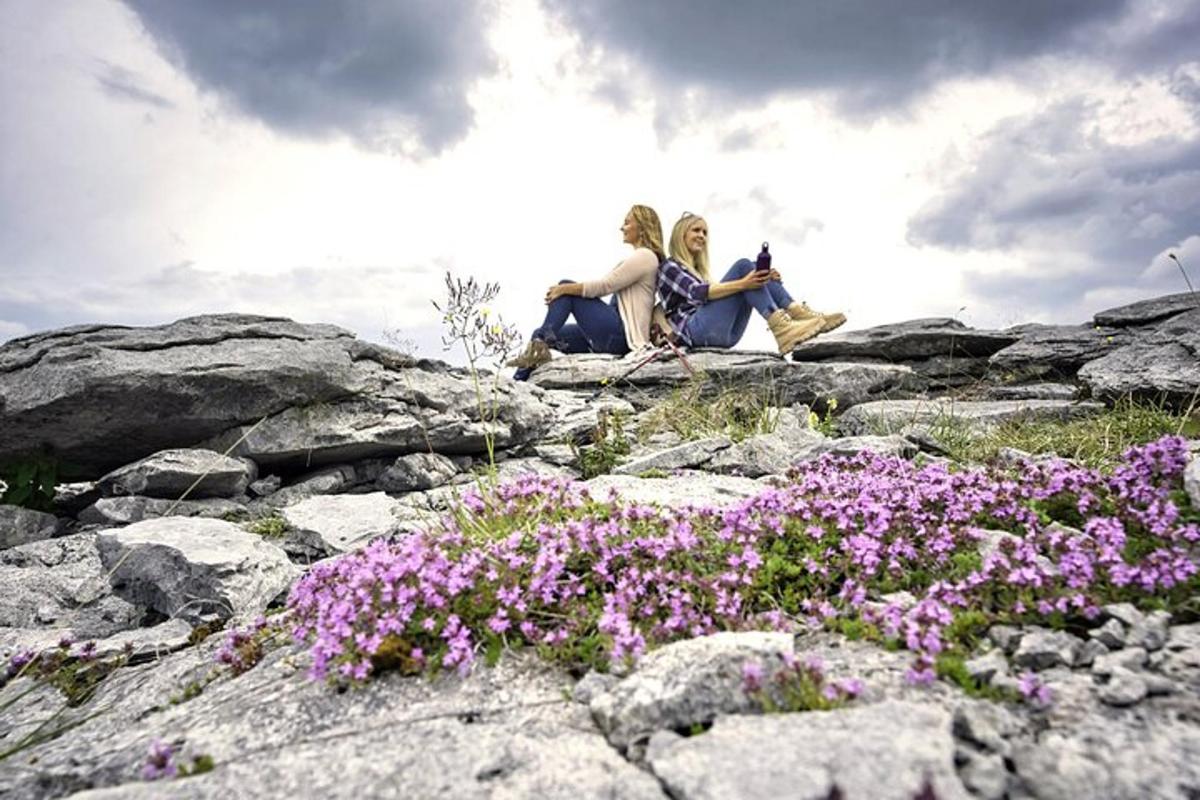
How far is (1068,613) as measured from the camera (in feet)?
10.3

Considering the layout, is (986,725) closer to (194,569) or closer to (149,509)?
(194,569)

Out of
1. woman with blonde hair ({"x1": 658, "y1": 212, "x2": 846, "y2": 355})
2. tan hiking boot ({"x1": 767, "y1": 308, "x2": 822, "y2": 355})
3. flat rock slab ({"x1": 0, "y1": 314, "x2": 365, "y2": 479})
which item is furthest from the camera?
woman with blonde hair ({"x1": 658, "y1": 212, "x2": 846, "y2": 355})

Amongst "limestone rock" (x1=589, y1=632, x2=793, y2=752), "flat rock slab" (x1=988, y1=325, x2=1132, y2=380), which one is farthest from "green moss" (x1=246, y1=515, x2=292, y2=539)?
"flat rock slab" (x1=988, y1=325, x2=1132, y2=380)

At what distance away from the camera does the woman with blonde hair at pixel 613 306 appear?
1484cm

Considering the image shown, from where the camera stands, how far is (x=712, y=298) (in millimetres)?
14828

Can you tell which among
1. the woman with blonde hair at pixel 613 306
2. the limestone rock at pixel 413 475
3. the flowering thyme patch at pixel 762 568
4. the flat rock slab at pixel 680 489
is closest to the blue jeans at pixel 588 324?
the woman with blonde hair at pixel 613 306

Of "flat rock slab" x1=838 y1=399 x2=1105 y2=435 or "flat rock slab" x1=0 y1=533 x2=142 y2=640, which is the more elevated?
"flat rock slab" x1=838 y1=399 x2=1105 y2=435

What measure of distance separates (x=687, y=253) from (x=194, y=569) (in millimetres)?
11998

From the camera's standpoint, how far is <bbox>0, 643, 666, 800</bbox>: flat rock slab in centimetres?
239

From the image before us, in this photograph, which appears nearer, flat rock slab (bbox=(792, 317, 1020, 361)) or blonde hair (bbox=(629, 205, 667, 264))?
blonde hair (bbox=(629, 205, 667, 264))

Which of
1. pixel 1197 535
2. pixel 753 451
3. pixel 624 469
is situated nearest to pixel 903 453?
pixel 753 451

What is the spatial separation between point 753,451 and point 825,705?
16.2 ft

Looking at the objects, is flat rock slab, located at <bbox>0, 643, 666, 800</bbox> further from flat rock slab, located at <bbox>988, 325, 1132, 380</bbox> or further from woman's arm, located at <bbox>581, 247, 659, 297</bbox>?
flat rock slab, located at <bbox>988, 325, 1132, 380</bbox>

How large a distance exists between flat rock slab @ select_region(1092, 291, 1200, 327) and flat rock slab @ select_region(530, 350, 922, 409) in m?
4.56
